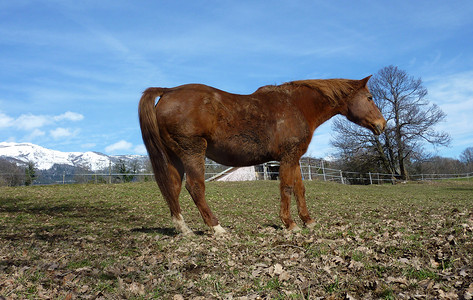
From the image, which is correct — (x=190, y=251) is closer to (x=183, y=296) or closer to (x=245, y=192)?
(x=183, y=296)

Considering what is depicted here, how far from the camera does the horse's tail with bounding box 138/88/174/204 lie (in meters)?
5.54

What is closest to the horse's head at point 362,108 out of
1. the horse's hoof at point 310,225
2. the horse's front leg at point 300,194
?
the horse's front leg at point 300,194

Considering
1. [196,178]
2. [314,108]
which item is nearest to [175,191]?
[196,178]

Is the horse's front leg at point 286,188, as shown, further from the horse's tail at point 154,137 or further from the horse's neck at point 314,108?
the horse's tail at point 154,137

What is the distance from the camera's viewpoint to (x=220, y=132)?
559cm

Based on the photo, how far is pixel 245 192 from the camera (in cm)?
1811

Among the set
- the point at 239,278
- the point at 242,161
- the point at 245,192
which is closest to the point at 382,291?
the point at 239,278

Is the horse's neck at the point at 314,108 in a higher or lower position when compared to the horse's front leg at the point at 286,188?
higher

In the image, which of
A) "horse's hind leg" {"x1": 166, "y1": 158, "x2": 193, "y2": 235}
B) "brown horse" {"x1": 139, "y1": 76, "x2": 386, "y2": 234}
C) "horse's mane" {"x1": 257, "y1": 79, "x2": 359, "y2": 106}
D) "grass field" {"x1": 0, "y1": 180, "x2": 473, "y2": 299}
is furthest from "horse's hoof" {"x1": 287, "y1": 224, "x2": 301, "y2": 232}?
"horse's mane" {"x1": 257, "y1": 79, "x2": 359, "y2": 106}

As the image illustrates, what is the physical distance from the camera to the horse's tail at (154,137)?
5.54m

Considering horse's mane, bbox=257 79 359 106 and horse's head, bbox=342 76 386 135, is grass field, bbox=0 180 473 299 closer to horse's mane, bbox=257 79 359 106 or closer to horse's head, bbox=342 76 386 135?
horse's head, bbox=342 76 386 135

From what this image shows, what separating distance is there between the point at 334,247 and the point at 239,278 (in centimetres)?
142

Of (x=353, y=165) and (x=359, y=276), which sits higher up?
(x=353, y=165)

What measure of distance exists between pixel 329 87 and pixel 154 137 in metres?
3.27
